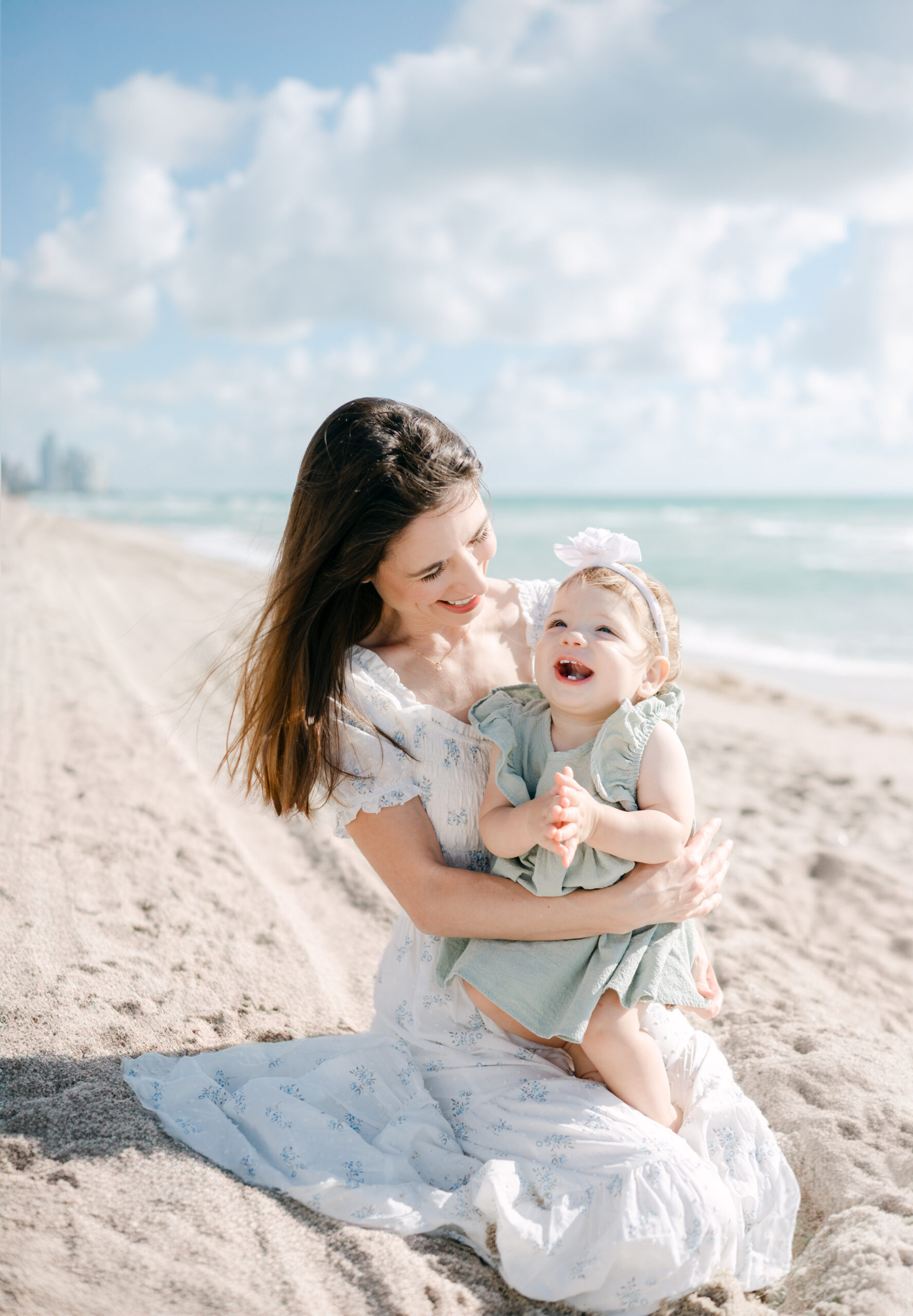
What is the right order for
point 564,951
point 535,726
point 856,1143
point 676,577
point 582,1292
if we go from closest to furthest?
1. point 582,1292
2. point 564,951
3. point 535,726
4. point 856,1143
5. point 676,577

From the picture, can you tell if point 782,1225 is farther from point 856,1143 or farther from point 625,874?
point 625,874

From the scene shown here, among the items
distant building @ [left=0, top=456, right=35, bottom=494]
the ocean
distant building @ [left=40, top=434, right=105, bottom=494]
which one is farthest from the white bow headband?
distant building @ [left=40, top=434, right=105, bottom=494]

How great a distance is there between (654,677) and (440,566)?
60 cm

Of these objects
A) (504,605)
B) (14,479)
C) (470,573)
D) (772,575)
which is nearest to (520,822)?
(470,573)

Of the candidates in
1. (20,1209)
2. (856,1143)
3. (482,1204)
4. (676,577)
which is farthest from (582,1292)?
(676,577)

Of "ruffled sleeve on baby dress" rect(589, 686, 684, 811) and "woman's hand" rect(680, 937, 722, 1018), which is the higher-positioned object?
"ruffled sleeve on baby dress" rect(589, 686, 684, 811)

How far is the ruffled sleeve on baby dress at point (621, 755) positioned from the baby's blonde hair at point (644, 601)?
187 millimetres

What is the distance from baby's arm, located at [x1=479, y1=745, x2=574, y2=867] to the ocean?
853 mm

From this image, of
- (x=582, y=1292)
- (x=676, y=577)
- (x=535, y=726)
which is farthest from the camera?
(x=676, y=577)

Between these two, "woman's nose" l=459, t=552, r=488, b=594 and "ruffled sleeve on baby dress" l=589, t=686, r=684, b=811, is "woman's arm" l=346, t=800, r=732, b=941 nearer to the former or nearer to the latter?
"ruffled sleeve on baby dress" l=589, t=686, r=684, b=811

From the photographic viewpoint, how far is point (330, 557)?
2.41 metres

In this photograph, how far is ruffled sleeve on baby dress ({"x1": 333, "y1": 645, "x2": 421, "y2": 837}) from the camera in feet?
7.66

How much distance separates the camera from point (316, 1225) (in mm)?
2070

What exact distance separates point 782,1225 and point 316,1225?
1.08 m
